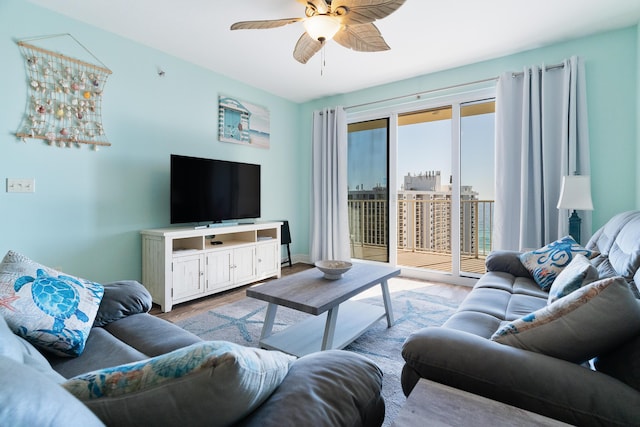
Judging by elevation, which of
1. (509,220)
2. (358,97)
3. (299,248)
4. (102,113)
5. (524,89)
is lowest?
(299,248)

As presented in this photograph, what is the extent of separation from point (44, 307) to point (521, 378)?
156cm

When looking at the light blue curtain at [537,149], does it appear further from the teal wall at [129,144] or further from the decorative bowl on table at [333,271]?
the decorative bowl on table at [333,271]

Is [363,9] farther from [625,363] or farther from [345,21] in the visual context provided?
[625,363]

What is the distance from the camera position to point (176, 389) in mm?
513

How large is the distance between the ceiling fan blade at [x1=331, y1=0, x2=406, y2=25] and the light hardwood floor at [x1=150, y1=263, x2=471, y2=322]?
256cm

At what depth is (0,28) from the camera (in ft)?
7.18

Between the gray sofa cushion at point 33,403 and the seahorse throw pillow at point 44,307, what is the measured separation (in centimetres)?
84

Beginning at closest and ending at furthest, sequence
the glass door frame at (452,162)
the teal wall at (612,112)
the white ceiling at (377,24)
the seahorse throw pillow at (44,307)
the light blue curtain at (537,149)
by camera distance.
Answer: the seahorse throw pillow at (44,307), the white ceiling at (377,24), the teal wall at (612,112), the light blue curtain at (537,149), the glass door frame at (452,162)

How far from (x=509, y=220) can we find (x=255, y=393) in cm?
333

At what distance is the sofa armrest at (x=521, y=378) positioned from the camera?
2.48 ft

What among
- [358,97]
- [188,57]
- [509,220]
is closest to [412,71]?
[358,97]

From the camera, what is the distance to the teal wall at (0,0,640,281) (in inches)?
90.2

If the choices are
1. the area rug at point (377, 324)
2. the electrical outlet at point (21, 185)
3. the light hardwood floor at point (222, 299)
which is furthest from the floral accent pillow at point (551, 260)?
the electrical outlet at point (21, 185)

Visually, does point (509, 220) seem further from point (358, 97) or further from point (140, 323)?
point (140, 323)
